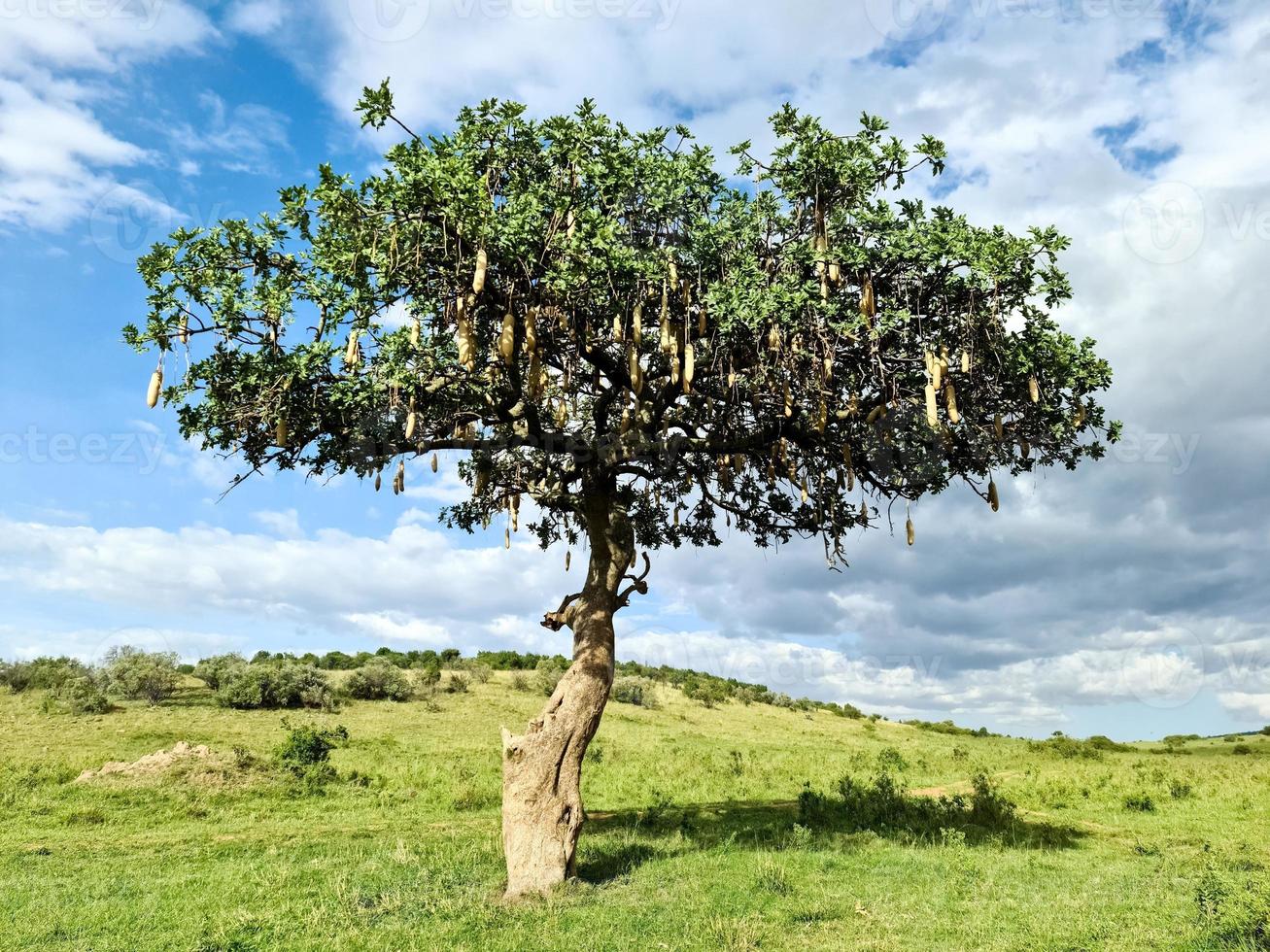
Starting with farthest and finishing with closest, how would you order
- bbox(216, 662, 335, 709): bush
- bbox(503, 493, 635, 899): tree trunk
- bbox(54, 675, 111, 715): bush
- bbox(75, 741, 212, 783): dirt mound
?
bbox(216, 662, 335, 709): bush → bbox(54, 675, 111, 715): bush → bbox(75, 741, 212, 783): dirt mound → bbox(503, 493, 635, 899): tree trunk

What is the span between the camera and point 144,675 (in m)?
40.8

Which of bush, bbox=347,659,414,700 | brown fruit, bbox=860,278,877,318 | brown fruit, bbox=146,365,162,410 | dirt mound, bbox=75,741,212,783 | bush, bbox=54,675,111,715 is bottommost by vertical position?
dirt mound, bbox=75,741,212,783

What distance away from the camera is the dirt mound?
23.0 meters

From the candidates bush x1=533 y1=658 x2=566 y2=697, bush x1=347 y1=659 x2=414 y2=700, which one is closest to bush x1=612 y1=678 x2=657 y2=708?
bush x1=533 y1=658 x2=566 y2=697

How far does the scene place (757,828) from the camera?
17.8 meters

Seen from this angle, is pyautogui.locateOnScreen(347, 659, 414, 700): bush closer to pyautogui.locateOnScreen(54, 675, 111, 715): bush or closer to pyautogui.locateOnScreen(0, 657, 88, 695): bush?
Answer: pyautogui.locateOnScreen(54, 675, 111, 715): bush

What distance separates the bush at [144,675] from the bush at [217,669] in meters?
1.49

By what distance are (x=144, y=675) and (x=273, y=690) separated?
240 inches

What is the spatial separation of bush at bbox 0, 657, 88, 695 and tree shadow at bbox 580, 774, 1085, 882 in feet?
121

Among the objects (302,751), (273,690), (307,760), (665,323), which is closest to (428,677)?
(273,690)

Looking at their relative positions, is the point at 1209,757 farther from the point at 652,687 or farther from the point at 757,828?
the point at 757,828

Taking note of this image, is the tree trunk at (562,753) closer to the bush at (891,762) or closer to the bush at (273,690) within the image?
the bush at (891,762)

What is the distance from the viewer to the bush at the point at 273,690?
131 ft

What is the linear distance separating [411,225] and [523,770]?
8138 mm
